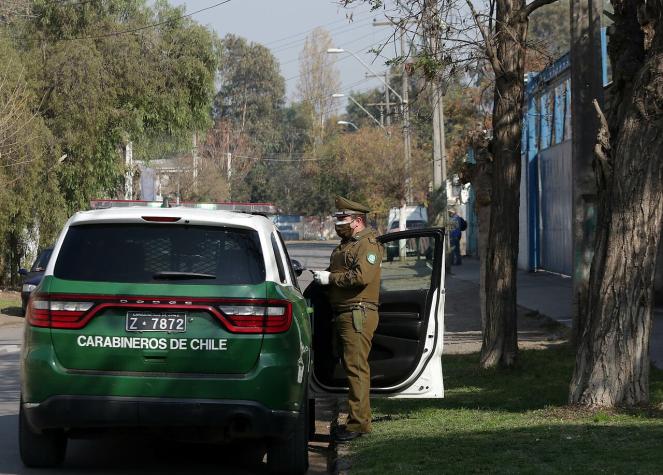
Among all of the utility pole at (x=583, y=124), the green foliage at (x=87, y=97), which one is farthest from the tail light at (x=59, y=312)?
the green foliage at (x=87, y=97)

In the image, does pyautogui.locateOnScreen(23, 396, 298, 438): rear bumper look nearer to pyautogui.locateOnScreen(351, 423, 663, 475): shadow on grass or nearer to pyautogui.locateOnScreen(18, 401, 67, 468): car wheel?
pyautogui.locateOnScreen(18, 401, 67, 468): car wheel

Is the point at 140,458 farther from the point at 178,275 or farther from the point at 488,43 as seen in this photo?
the point at 488,43

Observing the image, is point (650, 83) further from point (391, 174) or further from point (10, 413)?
point (391, 174)

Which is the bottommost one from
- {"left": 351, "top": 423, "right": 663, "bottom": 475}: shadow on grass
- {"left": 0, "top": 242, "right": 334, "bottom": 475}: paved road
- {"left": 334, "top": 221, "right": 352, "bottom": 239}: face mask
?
{"left": 0, "top": 242, "right": 334, "bottom": 475}: paved road

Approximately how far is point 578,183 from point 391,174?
45145 mm

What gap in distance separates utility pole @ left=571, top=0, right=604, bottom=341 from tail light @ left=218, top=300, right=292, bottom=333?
20.5ft

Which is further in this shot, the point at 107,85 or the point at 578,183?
the point at 107,85

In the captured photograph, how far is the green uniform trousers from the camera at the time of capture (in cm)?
915

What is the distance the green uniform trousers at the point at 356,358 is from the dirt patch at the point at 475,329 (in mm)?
7055

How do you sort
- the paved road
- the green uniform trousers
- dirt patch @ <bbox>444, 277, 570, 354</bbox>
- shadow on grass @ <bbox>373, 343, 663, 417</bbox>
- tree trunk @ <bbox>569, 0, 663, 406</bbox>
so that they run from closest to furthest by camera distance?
the paved road → the green uniform trousers → tree trunk @ <bbox>569, 0, 663, 406</bbox> → shadow on grass @ <bbox>373, 343, 663, 417</bbox> → dirt patch @ <bbox>444, 277, 570, 354</bbox>

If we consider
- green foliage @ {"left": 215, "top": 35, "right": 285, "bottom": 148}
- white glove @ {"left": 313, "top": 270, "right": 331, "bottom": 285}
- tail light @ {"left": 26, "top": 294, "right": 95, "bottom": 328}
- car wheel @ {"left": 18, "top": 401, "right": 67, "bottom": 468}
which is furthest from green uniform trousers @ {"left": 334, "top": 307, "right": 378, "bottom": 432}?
green foliage @ {"left": 215, "top": 35, "right": 285, "bottom": 148}

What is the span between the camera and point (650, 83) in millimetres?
9242

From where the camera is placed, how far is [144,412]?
23.9 ft

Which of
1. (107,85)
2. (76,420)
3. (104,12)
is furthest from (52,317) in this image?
(104,12)
